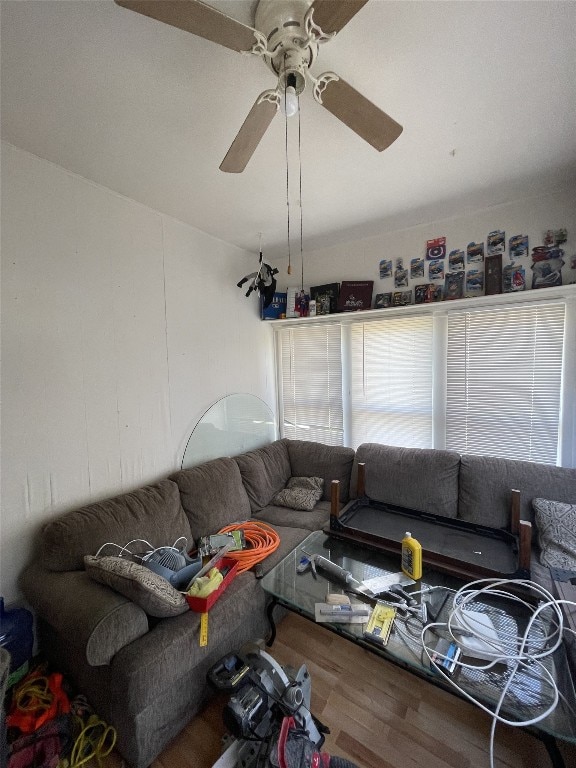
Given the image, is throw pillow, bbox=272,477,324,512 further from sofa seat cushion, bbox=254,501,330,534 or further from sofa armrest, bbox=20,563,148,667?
sofa armrest, bbox=20,563,148,667

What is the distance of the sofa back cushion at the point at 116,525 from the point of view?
1.46 m

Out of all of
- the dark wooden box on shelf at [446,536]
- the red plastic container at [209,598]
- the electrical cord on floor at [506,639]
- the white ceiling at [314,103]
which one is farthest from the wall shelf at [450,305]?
the red plastic container at [209,598]

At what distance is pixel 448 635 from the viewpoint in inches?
44.9

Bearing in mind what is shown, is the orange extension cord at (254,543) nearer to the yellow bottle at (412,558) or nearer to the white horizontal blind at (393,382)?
the yellow bottle at (412,558)

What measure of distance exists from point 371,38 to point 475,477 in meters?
2.31

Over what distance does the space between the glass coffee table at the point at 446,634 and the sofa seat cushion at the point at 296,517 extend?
43 centimetres

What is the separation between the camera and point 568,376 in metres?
2.08

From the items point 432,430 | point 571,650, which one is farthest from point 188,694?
point 432,430

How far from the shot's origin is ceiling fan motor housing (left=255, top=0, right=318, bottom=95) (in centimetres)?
90

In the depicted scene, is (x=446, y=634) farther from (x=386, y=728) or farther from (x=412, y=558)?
(x=386, y=728)

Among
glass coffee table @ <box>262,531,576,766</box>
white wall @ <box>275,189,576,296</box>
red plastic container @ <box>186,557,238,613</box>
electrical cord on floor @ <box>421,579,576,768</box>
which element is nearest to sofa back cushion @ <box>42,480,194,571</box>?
red plastic container @ <box>186,557,238,613</box>

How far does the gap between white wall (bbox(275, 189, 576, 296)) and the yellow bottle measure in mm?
1985

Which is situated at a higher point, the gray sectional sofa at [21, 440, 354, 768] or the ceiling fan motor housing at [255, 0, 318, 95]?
the ceiling fan motor housing at [255, 0, 318, 95]

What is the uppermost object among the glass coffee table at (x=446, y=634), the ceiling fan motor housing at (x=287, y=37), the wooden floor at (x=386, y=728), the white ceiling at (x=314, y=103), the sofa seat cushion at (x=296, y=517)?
the white ceiling at (x=314, y=103)
